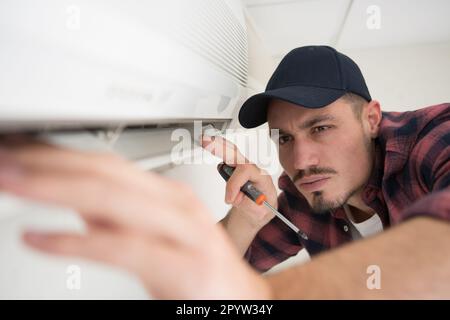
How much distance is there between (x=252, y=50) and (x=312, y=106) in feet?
1.95

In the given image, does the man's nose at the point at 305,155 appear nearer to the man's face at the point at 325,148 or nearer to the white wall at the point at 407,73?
the man's face at the point at 325,148

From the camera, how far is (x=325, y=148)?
3.08 feet

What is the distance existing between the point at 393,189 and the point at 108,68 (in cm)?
87

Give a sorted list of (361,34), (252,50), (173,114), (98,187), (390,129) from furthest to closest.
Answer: (361,34) → (252,50) → (390,129) → (173,114) → (98,187)

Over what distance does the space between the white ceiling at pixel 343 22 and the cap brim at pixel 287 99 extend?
54 cm

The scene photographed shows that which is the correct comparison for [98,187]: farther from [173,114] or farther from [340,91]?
[340,91]

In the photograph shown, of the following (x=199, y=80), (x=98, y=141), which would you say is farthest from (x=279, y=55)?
(x=98, y=141)

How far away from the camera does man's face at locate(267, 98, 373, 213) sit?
0.92m

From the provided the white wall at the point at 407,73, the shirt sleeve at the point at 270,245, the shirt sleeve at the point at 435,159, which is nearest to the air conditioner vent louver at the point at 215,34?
the shirt sleeve at the point at 435,159

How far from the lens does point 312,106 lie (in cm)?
83

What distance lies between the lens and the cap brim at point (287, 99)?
0.83 meters

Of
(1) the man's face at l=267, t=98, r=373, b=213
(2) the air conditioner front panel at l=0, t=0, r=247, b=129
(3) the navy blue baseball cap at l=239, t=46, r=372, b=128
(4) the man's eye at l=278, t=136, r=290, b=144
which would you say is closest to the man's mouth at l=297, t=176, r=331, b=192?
(1) the man's face at l=267, t=98, r=373, b=213

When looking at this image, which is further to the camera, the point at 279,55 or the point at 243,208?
the point at 279,55

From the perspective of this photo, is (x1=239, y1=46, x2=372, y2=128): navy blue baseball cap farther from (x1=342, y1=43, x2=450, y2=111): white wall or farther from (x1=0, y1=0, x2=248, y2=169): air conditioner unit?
(x1=342, y1=43, x2=450, y2=111): white wall
